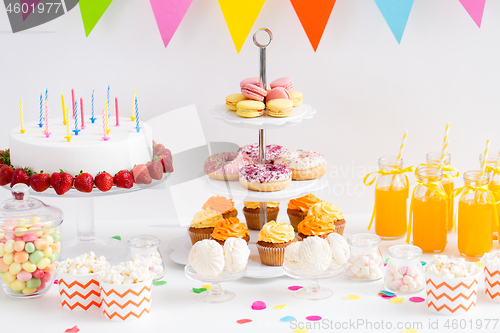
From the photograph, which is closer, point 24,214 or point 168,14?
point 24,214

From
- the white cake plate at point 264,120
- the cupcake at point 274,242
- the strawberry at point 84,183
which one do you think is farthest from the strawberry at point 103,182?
the cupcake at point 274,242

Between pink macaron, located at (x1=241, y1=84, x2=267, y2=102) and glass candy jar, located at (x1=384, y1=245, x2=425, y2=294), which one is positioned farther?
pink macaron, located at (x1=241, y1=84, x2=267, y2=102)

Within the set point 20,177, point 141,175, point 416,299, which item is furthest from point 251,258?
point 20,177

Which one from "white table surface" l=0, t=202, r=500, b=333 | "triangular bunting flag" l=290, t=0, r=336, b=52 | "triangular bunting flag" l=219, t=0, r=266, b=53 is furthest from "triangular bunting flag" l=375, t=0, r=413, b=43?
"white table surface" l=0, t=202, r=500, b=333

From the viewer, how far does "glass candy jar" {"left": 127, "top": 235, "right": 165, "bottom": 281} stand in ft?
6.52

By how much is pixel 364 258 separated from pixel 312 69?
947mm

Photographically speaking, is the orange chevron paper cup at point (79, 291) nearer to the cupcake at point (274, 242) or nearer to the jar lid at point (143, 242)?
the jar lid at point (143, 242)

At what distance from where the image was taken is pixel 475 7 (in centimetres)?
257

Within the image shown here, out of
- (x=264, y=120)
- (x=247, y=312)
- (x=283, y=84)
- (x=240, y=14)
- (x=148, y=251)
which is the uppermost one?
(x=240, y=14)

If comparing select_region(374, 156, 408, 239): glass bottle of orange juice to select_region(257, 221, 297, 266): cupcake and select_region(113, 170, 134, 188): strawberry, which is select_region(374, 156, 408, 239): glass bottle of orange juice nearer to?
select_region(257, 221, 297, 266): cupcake

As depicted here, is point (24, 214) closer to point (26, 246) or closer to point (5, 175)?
point (26, 246)

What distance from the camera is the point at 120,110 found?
2.69m

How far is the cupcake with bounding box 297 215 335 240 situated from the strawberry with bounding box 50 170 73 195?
785 millimetres

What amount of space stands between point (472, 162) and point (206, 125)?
3.84 feet
